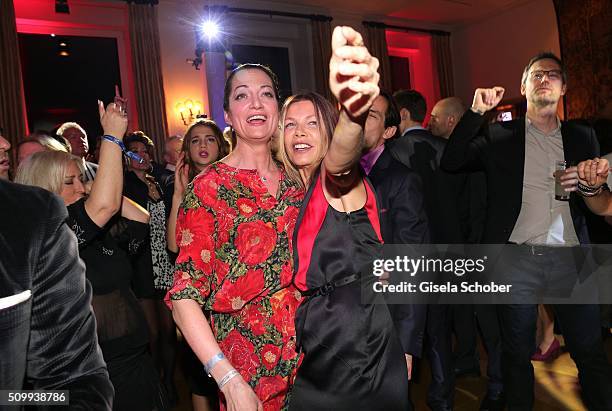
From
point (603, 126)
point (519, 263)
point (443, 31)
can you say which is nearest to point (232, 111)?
point (519, 263)

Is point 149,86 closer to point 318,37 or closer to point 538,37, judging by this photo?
point 318,37

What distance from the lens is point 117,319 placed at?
6.50 feet

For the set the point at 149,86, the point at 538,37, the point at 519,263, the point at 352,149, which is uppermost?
the point at 538,37

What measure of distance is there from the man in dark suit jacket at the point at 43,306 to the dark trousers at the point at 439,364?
2.36 m

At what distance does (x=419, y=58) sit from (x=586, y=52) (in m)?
3.84

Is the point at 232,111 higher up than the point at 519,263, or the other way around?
the point at 232,111

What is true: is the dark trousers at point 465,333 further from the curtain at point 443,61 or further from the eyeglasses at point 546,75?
the curtain at point 443,61

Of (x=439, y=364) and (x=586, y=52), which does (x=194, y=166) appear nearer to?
(x=439, y=364)

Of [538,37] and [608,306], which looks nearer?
[608,306]

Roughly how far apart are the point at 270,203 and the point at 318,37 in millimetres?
8865

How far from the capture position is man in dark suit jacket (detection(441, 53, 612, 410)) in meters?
2.35

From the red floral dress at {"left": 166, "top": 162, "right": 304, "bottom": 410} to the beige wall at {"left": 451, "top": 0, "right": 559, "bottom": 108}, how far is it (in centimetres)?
1033

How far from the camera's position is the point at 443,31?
11820mm

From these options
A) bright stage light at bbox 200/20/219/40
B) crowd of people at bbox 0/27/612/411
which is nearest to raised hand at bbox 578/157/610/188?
crowd of people at bbox 0/27/612/411
